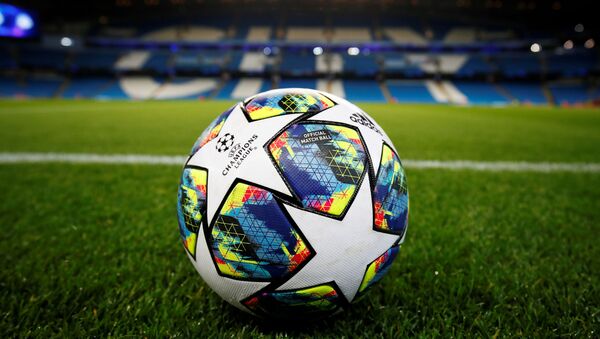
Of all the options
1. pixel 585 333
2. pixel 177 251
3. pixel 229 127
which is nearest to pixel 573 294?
pixel 585 333

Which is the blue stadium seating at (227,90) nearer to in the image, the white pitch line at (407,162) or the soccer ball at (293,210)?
the white pitch line at (407,162)

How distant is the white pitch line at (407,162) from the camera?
3.66m

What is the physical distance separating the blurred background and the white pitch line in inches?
1124

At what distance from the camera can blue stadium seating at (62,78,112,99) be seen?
31.4 meters

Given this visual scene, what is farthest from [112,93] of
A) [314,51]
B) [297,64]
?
[314,51]

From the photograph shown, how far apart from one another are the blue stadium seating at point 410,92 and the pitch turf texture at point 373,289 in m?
31.0

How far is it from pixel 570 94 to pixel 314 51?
82.7 ft

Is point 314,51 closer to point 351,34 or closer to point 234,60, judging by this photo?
point 351,34

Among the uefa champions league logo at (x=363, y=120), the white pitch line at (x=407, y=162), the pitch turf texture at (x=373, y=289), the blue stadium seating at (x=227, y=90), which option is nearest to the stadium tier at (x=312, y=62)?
the blue stadium seating at (x=227, y=90)

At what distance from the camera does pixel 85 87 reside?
32.5 meters

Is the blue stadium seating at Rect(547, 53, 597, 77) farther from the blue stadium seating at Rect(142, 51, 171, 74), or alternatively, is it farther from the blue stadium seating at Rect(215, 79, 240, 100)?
the blue stadium seating at Rect(142, 51, 171, 74)

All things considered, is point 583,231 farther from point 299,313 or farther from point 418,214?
point 299,313

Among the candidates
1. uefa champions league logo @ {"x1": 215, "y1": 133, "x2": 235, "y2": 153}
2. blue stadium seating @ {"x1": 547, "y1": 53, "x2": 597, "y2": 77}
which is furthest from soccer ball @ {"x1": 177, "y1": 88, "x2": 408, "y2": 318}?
blue stadium seating @ {"x1": 547, "y1": 53, "x2": 597, "y2": 77}

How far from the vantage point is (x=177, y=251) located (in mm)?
1718
